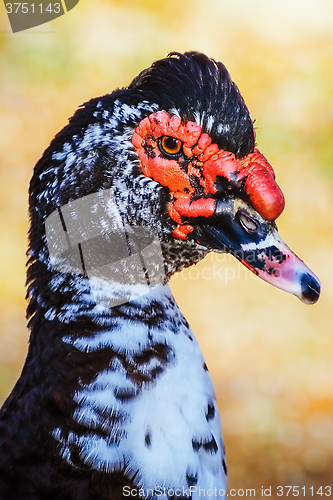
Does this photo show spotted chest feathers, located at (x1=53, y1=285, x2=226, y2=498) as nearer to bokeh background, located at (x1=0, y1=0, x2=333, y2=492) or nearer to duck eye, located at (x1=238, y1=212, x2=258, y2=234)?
duck eye, located at (x1=238, y1=212, x2=258, y2=234)

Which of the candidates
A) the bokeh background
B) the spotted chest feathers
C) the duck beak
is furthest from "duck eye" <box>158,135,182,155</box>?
the bokeh background

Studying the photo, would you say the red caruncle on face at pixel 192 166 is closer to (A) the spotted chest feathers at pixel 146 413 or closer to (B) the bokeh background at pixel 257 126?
(A) the spotted chest feathers at pixel 146 413

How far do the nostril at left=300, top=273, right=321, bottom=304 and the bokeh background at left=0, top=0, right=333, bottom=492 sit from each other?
2584 mm

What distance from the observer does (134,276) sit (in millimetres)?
1763

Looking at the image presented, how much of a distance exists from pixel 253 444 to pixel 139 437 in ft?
7.99

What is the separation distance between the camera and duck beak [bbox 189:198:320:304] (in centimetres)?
162

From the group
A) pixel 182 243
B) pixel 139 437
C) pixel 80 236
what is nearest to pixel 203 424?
pixel 139 437

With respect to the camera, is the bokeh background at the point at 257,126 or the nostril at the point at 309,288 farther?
the bokeh background at the point at 257,126

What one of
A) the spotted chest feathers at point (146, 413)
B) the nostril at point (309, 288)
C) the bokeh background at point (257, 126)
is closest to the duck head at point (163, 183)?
the nostril at point (309, 288)

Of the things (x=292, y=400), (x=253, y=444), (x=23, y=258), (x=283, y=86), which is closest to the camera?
(x=253, y=444)

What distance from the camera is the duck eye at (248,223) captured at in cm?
165

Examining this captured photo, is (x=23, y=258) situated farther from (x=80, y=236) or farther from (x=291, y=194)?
(x=80, y=236)

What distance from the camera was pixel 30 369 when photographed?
68.9 inches

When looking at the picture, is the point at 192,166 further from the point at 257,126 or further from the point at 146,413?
the point at 257,126
